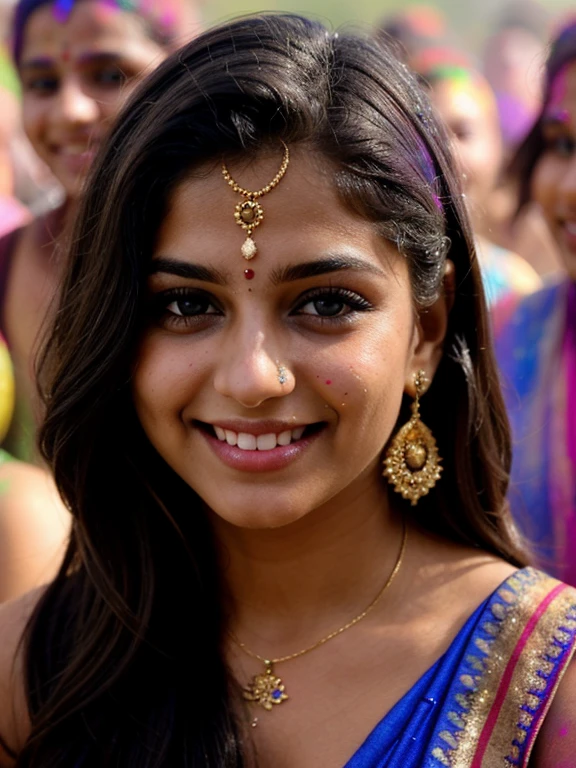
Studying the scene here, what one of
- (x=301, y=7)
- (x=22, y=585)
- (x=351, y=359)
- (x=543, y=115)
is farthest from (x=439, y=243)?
(x=301, y=7)

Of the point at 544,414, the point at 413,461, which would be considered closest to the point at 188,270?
the point at 413,461

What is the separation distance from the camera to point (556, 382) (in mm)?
2959

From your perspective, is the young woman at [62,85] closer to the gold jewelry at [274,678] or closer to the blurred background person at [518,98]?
the gold jewelry at [274,678]

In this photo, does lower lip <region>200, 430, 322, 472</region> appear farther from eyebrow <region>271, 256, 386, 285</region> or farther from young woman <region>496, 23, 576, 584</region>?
young woman <region>496, 23, 576, 584</region>

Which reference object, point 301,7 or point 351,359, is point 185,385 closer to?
point 351,359

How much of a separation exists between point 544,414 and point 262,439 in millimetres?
1454

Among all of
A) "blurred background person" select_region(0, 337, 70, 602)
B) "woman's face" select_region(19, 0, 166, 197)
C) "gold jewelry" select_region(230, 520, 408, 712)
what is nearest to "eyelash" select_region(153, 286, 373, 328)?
"gold jewelry" select_region(230, 520, 408, 712)

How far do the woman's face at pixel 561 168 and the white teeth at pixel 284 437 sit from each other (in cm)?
151

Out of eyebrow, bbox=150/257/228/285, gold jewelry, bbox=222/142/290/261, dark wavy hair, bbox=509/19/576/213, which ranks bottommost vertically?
eyebrow, bbox=150/257/228/285

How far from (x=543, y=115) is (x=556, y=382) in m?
0.75

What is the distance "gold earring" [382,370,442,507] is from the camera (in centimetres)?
185

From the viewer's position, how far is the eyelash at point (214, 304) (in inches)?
65.1

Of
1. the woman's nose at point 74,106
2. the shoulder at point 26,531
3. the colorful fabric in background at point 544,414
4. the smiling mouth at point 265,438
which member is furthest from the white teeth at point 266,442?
the woman's nose at point 74,106

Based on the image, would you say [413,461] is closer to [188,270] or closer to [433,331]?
[433,331]
